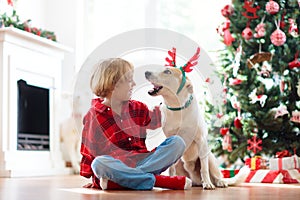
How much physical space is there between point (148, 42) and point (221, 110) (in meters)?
1.40

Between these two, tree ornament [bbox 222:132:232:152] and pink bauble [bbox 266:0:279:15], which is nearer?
pink bauble [bbox 266:0:279:15]

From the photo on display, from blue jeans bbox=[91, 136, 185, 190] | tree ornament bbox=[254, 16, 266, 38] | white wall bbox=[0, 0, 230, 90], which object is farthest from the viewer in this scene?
white wall bbox=[0, 0, 230, 90]

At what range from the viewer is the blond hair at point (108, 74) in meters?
2.32

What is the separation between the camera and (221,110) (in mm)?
3758

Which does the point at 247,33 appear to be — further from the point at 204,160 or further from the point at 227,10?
the point at 204,160

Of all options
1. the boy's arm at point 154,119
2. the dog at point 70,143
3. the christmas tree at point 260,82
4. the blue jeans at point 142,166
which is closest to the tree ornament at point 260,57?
the christmas tree at point 260,82

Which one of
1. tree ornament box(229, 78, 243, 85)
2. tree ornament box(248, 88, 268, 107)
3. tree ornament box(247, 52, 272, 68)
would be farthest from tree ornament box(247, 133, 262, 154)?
tree ornament box(247, 52, 272, 68)

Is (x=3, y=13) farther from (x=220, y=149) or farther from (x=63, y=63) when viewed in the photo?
(x=220, y=149)

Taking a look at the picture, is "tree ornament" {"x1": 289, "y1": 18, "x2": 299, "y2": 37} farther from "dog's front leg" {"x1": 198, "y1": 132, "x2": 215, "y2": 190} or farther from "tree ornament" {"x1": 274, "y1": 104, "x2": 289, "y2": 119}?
"dog's front leg" {"x1": 198, "y1": 132, "x2": 215, "y2": 190}

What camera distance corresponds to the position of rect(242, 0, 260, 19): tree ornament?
3777mm

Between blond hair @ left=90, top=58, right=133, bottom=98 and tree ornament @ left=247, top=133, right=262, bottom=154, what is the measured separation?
1653 mm

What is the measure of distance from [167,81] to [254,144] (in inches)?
61.8

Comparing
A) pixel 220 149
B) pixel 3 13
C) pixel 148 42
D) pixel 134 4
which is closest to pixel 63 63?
pixel 134 4

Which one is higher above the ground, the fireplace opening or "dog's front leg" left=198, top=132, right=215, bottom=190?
the fireplace opening
